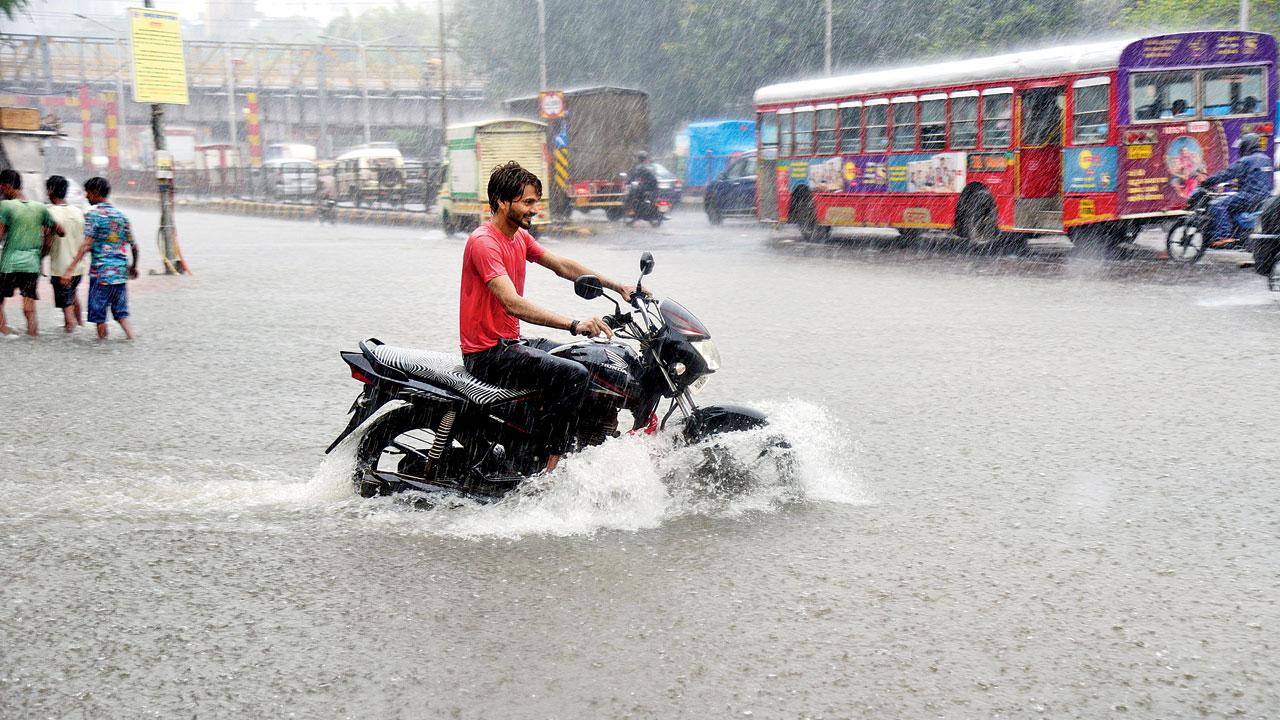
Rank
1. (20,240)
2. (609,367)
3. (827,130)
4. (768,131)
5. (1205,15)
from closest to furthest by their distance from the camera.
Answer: (609,367) → (20,240) → (827,130) → (768,131) → (1205,15)

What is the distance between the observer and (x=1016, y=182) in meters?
18.6

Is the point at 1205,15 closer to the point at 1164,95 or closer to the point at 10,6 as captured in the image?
the point at 1164,95

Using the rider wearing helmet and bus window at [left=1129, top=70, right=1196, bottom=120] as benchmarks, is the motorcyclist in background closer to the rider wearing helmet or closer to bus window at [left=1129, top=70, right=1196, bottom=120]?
bus window at [left=1129, top=70, right=1196, bottom=120]

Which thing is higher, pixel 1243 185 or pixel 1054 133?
pixel 1054 133

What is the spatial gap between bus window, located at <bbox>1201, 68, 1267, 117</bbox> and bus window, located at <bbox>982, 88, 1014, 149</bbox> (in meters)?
2.63

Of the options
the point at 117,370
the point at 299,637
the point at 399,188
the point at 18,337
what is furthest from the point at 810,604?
the point at 399,188

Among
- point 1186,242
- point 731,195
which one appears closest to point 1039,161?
point 1186,242

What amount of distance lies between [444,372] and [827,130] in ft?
60.1

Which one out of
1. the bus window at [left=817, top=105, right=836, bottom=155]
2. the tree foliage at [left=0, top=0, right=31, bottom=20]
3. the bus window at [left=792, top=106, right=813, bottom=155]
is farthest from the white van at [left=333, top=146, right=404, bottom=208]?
the tree foliage at [left=0, top=0, right=31, bottom=20]

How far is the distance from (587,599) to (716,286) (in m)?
11.5

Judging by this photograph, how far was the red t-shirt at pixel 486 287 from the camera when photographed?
5191mm

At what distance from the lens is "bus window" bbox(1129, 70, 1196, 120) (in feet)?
56.1

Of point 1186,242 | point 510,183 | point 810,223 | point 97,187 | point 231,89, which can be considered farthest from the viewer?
point 231,89

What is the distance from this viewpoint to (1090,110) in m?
17.4
